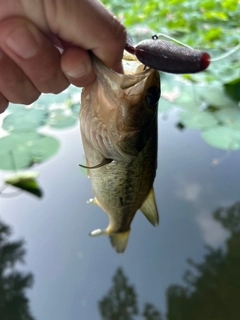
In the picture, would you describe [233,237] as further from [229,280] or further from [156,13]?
[156,13]

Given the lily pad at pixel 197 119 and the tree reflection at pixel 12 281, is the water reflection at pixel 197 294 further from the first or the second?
the lily pad at pixel 197 119

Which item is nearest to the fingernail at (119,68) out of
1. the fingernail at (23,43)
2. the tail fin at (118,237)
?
the fingernail at (23,43)

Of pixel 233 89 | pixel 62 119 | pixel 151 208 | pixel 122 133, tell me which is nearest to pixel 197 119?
pixel 233 89

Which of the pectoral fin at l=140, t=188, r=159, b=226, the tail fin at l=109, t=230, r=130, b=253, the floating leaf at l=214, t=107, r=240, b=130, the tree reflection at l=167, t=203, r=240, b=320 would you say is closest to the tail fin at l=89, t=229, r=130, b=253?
the tail fin at l=109, t=230, r=130, b=253

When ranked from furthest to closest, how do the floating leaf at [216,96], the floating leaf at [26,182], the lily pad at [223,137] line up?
the floating leaf at [216,96] → the lily pad at [223,137] → the floating leaf at [26,182]

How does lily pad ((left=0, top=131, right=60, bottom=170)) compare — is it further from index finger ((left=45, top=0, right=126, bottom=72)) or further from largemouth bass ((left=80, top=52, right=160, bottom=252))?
index finger ((left=45, top=0, right=126, bottom=72))

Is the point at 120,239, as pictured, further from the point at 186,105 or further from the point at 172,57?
the point at 186,105

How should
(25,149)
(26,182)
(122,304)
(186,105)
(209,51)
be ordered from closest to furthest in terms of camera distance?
(122,304)
(26,182)
(25,149)
(186,105)
(209,51)
